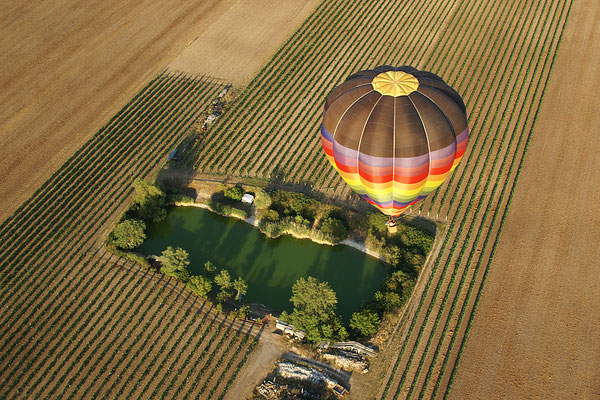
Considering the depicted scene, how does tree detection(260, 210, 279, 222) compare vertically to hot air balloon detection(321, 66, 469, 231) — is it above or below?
below

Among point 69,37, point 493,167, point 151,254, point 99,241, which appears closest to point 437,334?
point 493,167

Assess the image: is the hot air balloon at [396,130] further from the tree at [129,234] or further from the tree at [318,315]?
the tree at [129,234]

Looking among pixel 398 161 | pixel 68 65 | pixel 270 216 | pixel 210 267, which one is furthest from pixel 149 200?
pixel 68 65

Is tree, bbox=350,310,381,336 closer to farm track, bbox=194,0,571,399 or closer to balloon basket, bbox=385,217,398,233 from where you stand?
farm track, bbox=194,0,571,399

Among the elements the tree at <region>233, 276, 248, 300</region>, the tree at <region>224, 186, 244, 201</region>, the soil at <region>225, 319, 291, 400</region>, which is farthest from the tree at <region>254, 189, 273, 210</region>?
the soil at <region>225, 319, 291, 400</region>

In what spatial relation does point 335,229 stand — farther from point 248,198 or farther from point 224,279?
point 224,279

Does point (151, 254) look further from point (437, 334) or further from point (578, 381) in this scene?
point (578, 381)

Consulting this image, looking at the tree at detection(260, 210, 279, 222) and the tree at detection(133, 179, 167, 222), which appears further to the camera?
the tree at detection(133, 179, 167, 222)

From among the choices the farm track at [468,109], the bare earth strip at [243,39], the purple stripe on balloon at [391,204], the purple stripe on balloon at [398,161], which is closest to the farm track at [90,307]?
the farm track at [468,109]
